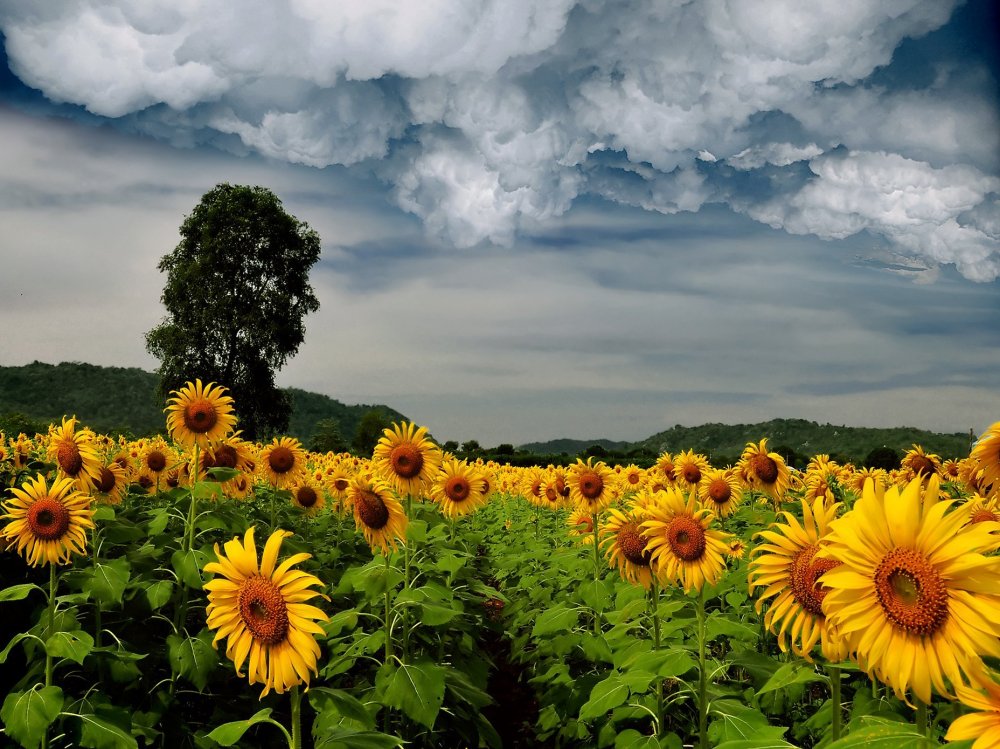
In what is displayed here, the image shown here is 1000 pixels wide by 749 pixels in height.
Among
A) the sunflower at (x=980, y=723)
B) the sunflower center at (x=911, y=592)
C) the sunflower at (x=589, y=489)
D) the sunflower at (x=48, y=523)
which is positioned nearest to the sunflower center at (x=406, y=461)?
the sunflower at (x=589, y=489)

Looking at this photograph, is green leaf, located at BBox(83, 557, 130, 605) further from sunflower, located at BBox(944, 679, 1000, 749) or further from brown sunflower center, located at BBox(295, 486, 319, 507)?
sunflower, located at BBox(944, 679, 1000, 749)

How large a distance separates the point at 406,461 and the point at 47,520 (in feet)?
10.0

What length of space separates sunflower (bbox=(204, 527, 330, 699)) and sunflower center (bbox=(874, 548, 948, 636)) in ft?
7.56

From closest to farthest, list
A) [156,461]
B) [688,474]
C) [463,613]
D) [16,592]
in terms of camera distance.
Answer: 1. [16,592]
2. [463,613]
3. [156,461]
4. [688,474]

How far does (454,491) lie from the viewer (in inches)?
403

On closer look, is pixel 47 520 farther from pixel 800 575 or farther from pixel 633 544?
pixel 800 575

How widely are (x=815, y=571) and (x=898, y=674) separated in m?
0.85

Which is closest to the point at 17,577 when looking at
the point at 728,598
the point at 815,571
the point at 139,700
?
the point at 139,700

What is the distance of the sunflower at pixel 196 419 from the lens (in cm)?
748

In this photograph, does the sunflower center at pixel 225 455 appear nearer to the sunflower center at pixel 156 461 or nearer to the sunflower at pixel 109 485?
the sunflower at pixel 109 485

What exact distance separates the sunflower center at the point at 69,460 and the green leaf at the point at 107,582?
1.81 meters

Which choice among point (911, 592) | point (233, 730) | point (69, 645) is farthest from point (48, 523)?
point (911, 592)

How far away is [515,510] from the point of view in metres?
18.6

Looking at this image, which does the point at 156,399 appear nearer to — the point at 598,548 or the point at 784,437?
the point at 598,548
